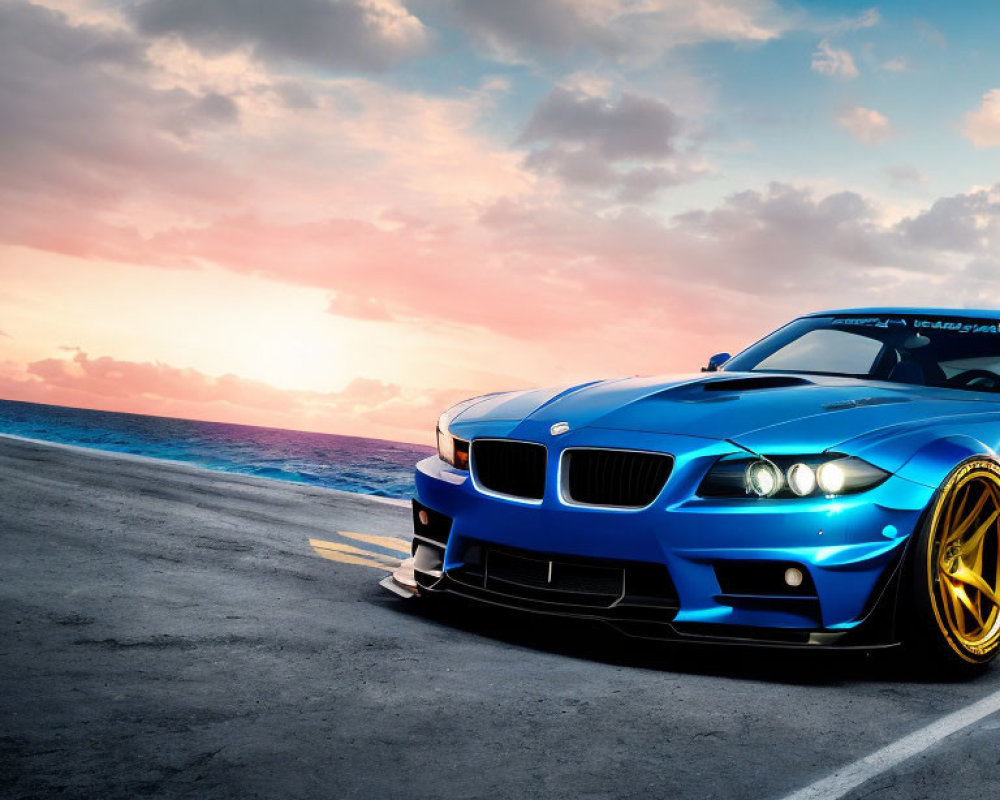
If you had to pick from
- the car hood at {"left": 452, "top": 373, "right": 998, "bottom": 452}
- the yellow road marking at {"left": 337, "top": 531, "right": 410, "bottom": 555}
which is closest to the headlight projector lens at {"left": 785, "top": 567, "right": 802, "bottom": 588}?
the car hood at {"left": 452, "top": 373, "right": 998, "bottom": 452}

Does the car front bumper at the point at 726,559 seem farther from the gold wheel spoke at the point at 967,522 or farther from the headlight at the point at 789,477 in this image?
the gold wheel spoke at the point at 967,522

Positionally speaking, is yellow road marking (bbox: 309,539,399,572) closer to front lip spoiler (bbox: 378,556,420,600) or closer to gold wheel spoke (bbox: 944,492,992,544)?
front lip spoiler (bbox: 378,556,420,600)

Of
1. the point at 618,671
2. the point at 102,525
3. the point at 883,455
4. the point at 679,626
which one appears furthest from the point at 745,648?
the point at 102,525

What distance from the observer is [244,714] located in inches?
110

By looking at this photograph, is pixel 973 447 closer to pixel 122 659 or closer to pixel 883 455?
pixel 883 455

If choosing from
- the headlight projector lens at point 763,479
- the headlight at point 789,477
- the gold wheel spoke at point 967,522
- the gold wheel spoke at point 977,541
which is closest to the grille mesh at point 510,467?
the headlight at point 789,477

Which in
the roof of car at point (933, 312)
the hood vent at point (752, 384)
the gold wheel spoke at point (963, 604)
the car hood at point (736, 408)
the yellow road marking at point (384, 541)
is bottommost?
the yellow road marking at point (384, 541)

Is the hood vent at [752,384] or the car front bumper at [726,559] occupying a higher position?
the hood vent at [752,384]

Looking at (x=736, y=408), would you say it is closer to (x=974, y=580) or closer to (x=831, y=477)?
(x=831, y=477)

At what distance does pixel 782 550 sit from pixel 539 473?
1.03m

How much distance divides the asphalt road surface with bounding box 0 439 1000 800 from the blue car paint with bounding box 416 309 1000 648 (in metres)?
0.36

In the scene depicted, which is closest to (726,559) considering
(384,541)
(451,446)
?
(451,446)

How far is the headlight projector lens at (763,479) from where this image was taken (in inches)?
145

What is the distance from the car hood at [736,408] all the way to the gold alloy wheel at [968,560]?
333 millimetres
